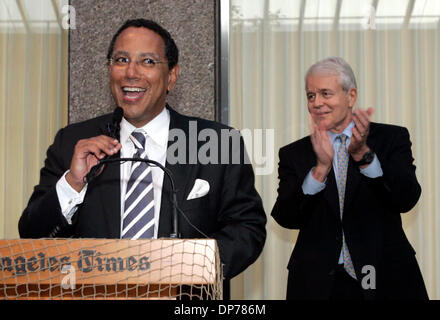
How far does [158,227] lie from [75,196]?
1.21 ft

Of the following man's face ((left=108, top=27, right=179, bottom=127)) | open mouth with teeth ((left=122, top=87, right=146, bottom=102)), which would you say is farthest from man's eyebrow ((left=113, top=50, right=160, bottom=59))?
open mouth with teeth ((left=122, top=87, right=146, bottom=102))

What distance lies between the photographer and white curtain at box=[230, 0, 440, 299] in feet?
14.5

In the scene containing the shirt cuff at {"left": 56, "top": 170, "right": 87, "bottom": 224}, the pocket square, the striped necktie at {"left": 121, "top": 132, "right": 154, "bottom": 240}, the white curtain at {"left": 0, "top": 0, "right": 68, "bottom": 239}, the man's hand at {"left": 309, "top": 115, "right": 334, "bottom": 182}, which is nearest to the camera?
the shirt cuff at {"left": 56, "top": 170, "right": 87, "bottom": 224}

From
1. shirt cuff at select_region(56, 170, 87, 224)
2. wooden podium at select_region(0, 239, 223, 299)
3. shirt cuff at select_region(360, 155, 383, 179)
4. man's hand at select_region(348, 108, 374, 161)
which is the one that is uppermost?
man's hand at select_region(348, 108, 374, 161)

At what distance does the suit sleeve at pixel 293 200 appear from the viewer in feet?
10.9

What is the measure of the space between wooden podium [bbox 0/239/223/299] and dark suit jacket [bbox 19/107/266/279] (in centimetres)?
66

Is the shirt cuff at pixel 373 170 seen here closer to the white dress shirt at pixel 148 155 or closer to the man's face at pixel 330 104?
the man's face at pixel 330 104

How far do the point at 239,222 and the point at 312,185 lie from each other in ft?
1.65

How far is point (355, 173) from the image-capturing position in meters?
3.36

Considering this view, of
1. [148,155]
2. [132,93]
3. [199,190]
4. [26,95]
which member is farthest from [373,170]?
[26,95]

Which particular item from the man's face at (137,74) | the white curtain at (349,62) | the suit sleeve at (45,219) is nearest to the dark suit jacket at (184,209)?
the suit sleeve at (45,219)

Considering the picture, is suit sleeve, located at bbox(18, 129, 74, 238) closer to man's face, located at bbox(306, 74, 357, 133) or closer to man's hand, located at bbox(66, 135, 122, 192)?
man's hand, located at bbox(66, 135, 122, 192)

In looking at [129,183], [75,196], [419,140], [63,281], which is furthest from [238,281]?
[63,281]

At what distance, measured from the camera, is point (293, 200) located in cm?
332
